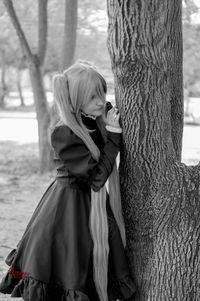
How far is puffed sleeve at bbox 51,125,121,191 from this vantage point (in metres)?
2.34

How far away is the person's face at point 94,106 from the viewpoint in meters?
2.38

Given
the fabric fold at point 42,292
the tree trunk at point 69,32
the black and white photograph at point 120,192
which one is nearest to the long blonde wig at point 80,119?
the black and white photograph at point 120,192

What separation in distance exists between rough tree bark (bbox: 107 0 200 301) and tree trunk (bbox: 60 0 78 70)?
18.8 ft

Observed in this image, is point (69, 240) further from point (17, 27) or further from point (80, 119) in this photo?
point (17, 27)

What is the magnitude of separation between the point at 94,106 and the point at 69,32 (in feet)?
19.5

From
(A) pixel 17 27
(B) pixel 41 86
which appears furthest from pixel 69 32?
(B) pixel 41 86

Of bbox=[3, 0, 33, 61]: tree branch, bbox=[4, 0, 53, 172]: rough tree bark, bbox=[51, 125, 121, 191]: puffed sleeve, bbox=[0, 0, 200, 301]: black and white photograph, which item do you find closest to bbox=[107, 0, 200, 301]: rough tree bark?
bbox=[0, 0, 200, 301]: black and white photograph

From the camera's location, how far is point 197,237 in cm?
231

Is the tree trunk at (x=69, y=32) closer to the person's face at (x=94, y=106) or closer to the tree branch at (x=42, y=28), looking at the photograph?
the tree branch at (x=42, y=28)

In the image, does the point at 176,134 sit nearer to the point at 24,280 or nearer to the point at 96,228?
the point at 96,228

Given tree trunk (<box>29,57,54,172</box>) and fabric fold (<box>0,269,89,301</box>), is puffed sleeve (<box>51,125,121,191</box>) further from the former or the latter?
tree trunk (<box>29,57,54,172</box>)

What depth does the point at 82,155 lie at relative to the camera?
233 centimetres

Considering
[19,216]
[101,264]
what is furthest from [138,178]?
[19,216]

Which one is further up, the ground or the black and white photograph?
the black and white photograph
